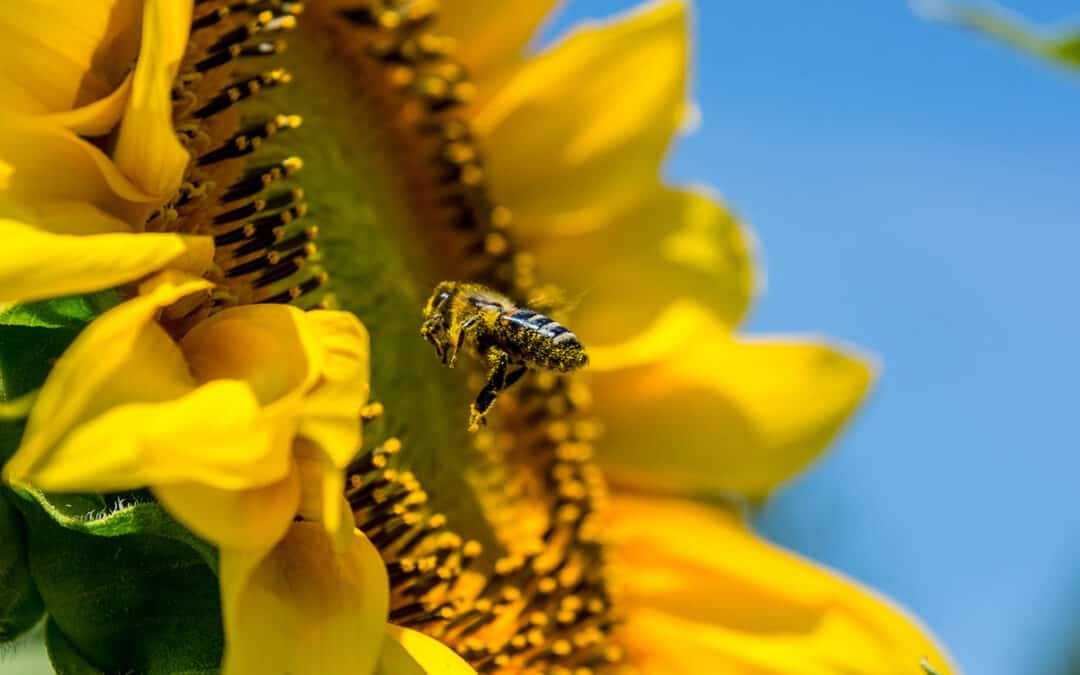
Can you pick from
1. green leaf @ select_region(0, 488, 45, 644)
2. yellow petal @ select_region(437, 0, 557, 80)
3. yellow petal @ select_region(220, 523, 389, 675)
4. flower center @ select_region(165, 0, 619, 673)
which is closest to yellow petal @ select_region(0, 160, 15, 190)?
flower center @ select_region(165, 0, 619, 673)

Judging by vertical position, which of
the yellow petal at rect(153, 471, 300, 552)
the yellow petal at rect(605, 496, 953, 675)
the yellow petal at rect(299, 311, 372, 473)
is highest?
the yellow petal at rect(299, 311, 372, 473)

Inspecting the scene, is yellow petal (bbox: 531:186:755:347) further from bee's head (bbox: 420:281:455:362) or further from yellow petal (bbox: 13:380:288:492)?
yellow petal (bbox: 13:380:288:492)

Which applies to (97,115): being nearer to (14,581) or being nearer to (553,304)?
(14,581)

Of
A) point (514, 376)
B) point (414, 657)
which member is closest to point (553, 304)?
point (514, 376)

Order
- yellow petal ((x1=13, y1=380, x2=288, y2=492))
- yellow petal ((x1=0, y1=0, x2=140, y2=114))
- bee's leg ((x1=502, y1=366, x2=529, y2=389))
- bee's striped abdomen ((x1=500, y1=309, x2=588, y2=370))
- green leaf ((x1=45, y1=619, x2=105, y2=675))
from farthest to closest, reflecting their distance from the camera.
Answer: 1. bee's leg ((x1=502, y1=366, x2=529, y2=389))
2. bee's striped abdomen ((x1=500, y1=309, x2=588, y2=370))
3. green leaf ((x1=45, y1=619, x2=105, y2=675))
4. yellow petal ((x1=0, y1=0, x2=140, y2=114))
5. yellow petal ((x1=13, y1=380, x2=288, y2=492))

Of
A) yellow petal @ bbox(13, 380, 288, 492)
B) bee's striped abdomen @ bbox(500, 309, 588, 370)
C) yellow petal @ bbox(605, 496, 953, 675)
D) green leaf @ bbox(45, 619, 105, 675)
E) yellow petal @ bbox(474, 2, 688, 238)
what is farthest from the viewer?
yellow petal @ bbox(474, 2, 688, 238)

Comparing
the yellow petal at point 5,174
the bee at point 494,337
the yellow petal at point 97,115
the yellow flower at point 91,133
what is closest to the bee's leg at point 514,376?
the bee at point 494,337

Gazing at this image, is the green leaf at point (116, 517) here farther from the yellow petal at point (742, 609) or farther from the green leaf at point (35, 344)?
the yellow petal at point (742, 609)
